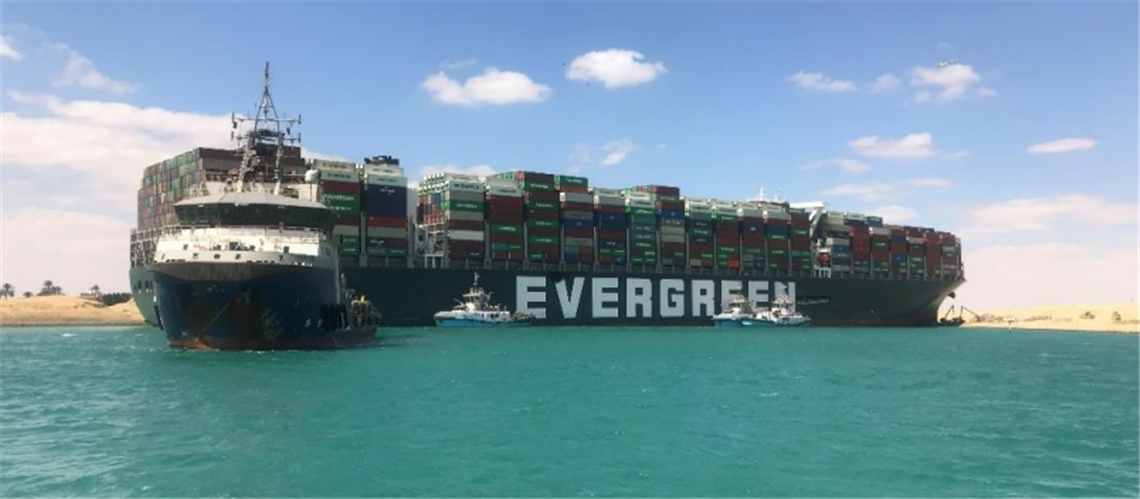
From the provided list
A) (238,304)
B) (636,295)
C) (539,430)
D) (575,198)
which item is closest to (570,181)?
(575,198)

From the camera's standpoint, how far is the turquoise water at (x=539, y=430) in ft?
55.7

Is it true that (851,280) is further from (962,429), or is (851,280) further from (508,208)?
(962,429)

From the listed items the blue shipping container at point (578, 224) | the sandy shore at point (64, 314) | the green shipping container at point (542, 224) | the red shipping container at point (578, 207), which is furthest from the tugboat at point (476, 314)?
the sandy shore at point (64, 314)

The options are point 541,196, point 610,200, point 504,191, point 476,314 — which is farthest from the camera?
point 610,200

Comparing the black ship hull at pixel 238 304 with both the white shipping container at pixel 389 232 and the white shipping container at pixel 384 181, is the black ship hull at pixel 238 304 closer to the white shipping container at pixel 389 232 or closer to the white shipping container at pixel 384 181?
the white shipping container at pixel 389 232

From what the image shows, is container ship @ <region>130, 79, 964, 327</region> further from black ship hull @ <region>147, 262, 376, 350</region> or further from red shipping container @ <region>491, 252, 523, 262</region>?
black ship hull @ <region>147, 262, 376, 350</region>

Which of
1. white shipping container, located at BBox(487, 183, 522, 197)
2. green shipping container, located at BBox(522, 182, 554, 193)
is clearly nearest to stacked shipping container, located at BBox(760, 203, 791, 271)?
green shipping container, located at BBox(522, 182, 554, 193)

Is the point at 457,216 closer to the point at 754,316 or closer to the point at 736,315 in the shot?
the point at 736,315

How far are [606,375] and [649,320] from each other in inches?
2371

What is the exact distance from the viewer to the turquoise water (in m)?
17.0

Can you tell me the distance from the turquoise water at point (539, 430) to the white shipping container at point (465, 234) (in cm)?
4218

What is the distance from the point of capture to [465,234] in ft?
281

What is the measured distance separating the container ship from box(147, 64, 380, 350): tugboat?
417cm

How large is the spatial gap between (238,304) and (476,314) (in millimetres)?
40367
